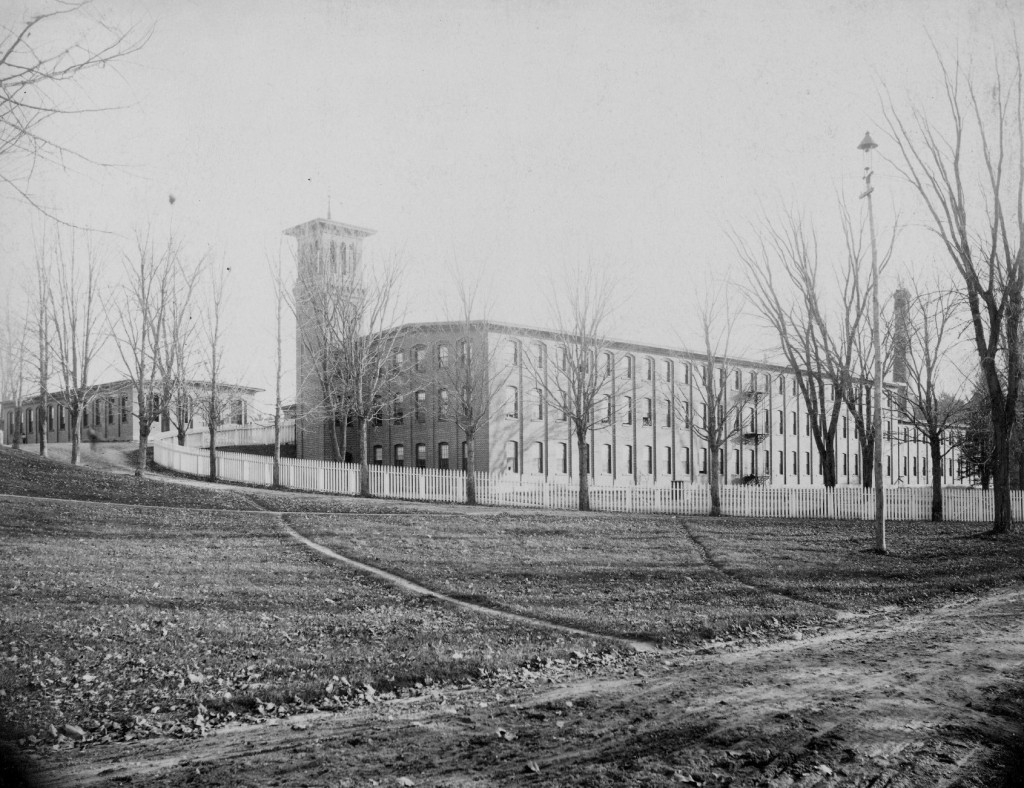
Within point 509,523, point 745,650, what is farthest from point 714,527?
point 745,650

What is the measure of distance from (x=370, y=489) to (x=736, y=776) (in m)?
26.3

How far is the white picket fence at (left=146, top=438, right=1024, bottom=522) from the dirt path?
21.1 metres

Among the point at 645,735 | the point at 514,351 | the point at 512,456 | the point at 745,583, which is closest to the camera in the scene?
the point at 645,735

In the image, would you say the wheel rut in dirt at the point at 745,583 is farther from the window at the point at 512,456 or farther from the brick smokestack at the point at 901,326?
the window at the point at 512,456

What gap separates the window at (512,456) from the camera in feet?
136

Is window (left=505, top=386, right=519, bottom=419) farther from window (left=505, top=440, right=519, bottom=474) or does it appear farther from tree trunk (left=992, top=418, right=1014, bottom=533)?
tree trunk (left=992, top=418, right=1014, bottom=533)

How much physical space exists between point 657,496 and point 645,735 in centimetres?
2446

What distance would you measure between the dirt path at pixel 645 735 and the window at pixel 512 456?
33069 millimetres

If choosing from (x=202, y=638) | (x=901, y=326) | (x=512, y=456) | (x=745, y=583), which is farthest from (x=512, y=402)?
(x=202, y=638)

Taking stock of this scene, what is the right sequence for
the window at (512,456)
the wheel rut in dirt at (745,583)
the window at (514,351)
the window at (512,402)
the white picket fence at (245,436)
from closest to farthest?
the wheel rut in dirt at (745,583), the window at (514,351), the window at (512,402), the window at (512,456), the white picket fence at (245,436)

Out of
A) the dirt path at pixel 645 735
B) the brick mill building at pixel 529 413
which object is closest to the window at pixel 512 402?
the brick mill building at pixel 529 413

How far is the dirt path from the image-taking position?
512 centimetres

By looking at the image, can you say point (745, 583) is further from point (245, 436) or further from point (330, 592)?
point (245, 436)

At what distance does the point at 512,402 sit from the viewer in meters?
41.7
